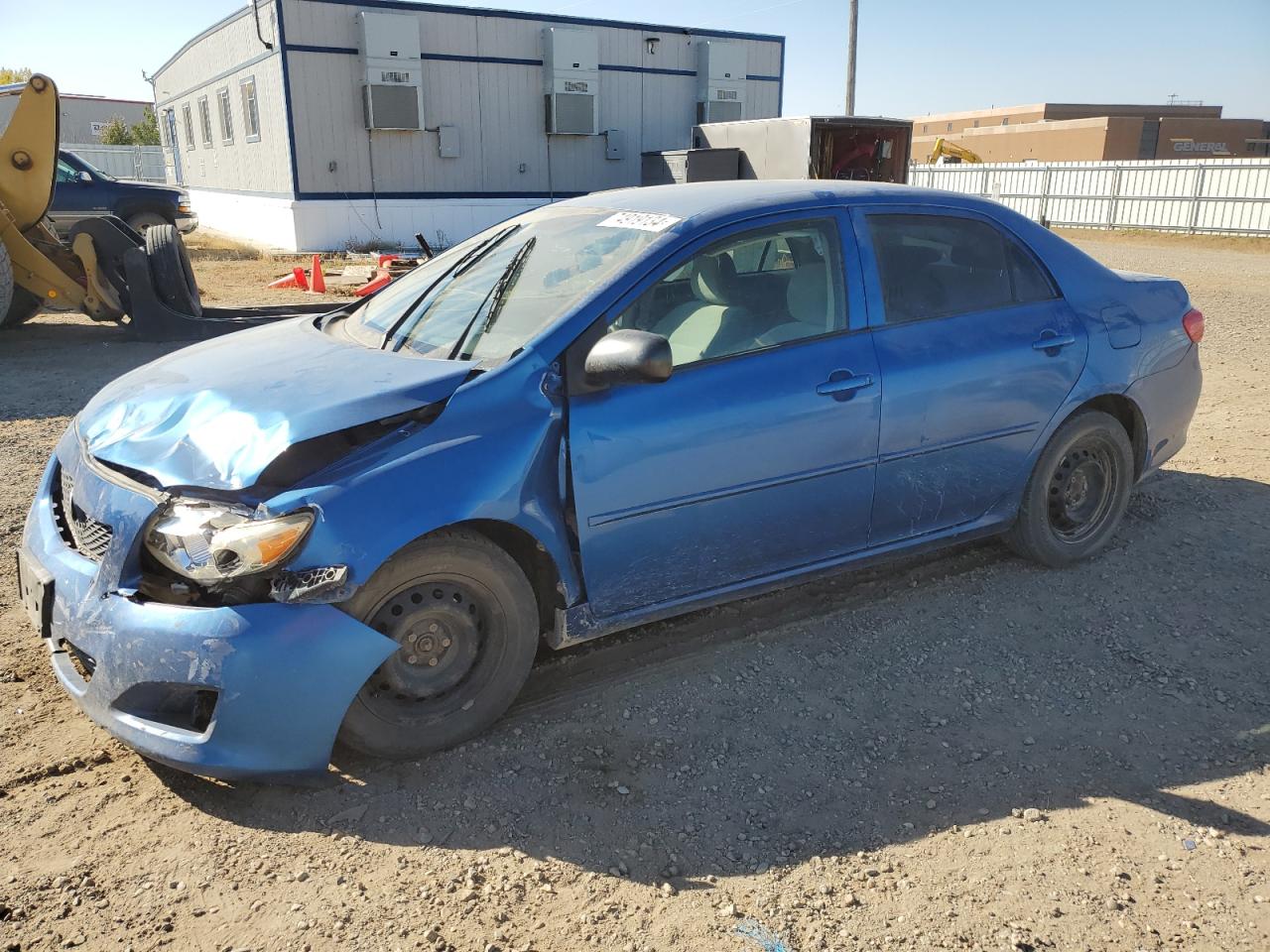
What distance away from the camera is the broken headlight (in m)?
2.70

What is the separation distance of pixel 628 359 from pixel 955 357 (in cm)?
161

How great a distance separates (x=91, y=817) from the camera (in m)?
2.81

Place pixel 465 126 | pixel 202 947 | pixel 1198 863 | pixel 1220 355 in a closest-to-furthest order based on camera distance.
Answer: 1. pixel 202 947
2. pixel 1198 863
3. pixel 1220 355
4. pixel 465 126

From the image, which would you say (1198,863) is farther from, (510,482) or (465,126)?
(465,126)

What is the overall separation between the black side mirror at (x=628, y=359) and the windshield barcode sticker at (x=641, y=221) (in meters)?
0.62

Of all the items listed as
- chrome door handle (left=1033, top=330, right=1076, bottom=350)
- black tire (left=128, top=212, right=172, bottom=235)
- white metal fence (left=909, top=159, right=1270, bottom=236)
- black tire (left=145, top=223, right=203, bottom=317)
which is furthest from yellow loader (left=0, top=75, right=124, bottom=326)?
white metal fence (left=909, top=159, right=1270, bottom=236)

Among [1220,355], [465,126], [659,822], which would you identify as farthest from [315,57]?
[659,822]

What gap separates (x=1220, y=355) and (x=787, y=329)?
25.3 feet

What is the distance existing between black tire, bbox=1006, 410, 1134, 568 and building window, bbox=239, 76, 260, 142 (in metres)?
20.7

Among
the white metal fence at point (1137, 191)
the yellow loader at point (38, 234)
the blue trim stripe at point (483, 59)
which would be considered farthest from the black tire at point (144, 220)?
the white metal fence at point (1137, 191)

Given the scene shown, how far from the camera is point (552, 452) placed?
3123 millimetres

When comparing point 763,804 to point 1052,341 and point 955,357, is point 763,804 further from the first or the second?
point 1052,341

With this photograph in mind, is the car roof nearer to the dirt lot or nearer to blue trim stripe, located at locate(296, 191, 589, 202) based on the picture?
the dirt lot

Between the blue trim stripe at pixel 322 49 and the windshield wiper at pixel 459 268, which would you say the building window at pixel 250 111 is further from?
the windshield wiper at pixel 459 268
